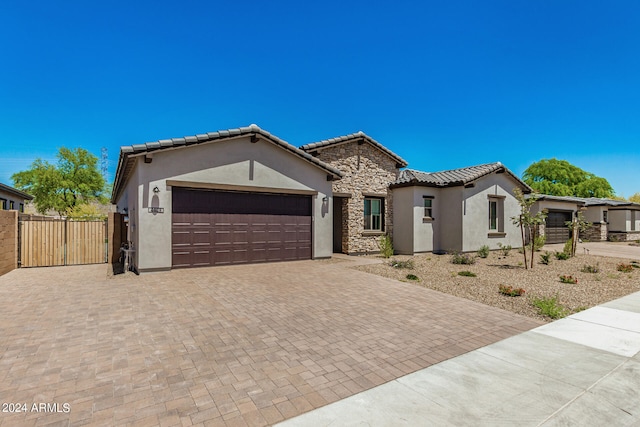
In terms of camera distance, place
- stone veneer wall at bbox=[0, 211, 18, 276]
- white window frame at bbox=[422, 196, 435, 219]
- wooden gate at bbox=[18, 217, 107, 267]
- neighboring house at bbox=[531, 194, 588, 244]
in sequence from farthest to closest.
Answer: neighboring house at bbox=[531, 194, 588, 244] < white window frame at bbox=[422, 196, 435, 219] < wooden gate at bbox=[18, 217, 107, 267] < stone veneer wall at bbox=[0, 211, 18, 276]

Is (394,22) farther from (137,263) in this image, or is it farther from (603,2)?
(137,263)

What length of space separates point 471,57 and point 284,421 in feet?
56.3

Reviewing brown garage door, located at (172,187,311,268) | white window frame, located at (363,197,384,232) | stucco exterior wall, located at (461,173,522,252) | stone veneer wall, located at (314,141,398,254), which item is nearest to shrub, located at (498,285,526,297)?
brown garage door, located at (172,187,311,268)

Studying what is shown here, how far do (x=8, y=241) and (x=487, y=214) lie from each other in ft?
74.0

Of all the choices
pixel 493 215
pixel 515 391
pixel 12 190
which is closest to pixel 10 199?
pixel 12 190

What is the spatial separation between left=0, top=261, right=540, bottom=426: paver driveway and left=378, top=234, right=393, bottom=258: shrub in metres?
6.94

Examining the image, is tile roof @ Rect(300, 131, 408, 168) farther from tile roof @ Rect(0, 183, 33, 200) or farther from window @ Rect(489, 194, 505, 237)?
tile roof @ Rect(0, 183, 33, 200)

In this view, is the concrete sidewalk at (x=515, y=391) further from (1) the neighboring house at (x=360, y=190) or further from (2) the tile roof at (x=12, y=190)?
(2) the tile roof at (x=12, y=190)

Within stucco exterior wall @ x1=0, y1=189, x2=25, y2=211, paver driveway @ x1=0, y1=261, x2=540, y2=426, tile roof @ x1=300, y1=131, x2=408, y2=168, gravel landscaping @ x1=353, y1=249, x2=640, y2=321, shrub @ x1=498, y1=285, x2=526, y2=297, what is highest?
tile roof @ x1=300, y1=131, x2=408, y2=168

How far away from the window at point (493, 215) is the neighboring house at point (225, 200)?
35.6ft

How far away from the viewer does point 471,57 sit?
1468 centimetres

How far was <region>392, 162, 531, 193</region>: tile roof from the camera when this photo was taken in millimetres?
16578

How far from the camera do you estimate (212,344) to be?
4.64 m

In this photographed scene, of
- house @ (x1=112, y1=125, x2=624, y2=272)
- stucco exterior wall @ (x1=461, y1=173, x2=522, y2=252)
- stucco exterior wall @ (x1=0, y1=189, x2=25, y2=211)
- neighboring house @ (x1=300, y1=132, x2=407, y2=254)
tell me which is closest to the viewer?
house @ (x1=112, y1=125, x2=624, y2=272)
